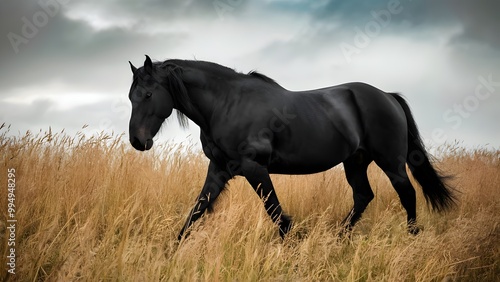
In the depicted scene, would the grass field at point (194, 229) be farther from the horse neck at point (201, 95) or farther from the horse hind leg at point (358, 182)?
the horse neck at point (201, 95)

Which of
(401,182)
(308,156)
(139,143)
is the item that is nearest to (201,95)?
(139,143)

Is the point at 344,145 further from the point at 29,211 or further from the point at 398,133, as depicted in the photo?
the point at 29,211

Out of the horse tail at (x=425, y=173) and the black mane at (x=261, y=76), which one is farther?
the horse tail at (x=425, y=173)

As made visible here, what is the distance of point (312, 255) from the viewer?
12.4ft

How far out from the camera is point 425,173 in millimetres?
5797

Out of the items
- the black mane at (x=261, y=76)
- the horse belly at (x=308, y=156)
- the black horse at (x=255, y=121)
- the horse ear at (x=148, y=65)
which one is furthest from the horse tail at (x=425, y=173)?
the horse ear at (x=148, y=65)

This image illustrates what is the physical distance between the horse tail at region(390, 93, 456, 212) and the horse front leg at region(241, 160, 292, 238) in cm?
236

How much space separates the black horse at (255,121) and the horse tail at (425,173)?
623mm

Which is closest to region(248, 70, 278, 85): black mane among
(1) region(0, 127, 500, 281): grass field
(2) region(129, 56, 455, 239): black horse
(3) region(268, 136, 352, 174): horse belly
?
(2) region(129, 56, 455, 239): black horse

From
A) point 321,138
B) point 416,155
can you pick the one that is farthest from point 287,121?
point 416,155

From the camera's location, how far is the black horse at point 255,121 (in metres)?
4.21

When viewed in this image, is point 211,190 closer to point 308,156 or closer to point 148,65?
point 308,156

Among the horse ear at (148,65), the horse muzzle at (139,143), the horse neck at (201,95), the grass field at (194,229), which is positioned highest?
the horse ear at (148,65)

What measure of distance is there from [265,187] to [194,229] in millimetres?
778
